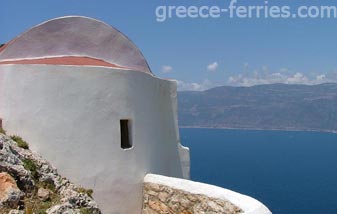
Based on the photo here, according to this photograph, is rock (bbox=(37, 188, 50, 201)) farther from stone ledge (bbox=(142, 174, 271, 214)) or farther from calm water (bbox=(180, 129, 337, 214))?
calm water (bbox=(180, 129, 337, 214))

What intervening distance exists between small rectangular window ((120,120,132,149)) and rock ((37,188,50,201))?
243 centimetres

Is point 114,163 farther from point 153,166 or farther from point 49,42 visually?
point 49,42

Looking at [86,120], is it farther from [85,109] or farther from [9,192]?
[9,192]

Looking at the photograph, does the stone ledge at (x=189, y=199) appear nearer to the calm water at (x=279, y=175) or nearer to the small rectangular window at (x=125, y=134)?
the small rectangular window at (x=125, y=134)

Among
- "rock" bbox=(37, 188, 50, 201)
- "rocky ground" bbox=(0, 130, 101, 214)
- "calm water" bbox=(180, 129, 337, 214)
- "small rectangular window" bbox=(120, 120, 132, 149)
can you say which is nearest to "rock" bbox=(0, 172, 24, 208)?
"rocky ground" bbox=(0, 130, 101, 214)

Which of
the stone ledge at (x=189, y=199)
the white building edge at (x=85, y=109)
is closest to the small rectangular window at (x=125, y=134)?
the white building edge at (x=85, y=109)

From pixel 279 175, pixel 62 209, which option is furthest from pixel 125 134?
pixel 279 175

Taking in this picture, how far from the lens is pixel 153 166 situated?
9.41m

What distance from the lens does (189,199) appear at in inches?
322

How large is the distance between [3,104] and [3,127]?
1.39 ft

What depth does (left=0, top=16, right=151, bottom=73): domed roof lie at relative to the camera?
30.3ft

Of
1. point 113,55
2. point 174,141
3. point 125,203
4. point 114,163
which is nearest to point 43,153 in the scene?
point 114,163

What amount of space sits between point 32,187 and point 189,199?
2954 mm

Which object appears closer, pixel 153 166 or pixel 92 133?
pixel 92 133
